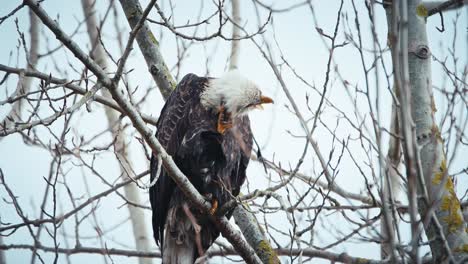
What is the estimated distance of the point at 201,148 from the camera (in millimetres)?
4270

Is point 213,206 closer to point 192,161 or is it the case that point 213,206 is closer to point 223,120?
point 192,161

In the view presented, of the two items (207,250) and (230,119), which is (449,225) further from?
(207,250)

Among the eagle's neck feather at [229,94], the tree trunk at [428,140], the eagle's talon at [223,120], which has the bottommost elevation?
the tree trunk at [428,140]

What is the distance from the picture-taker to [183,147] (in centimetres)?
429

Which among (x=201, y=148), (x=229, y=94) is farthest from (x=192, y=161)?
(x=229, y=94)

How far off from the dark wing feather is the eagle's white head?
107mm

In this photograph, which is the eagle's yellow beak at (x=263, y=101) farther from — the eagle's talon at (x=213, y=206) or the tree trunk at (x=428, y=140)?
the tree trunk at (x=428, y=140)

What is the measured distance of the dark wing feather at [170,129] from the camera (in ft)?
14.3

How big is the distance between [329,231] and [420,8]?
5.49ft

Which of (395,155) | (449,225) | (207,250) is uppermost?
(395,155)

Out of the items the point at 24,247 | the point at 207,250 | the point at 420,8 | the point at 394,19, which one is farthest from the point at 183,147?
the point at 394,19

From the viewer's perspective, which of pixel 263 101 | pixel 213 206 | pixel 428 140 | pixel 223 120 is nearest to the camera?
pixel 428 140

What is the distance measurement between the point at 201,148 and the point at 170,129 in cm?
31

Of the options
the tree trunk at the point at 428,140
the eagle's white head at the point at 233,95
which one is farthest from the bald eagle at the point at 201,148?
the tree trunk at the point at 428,140
